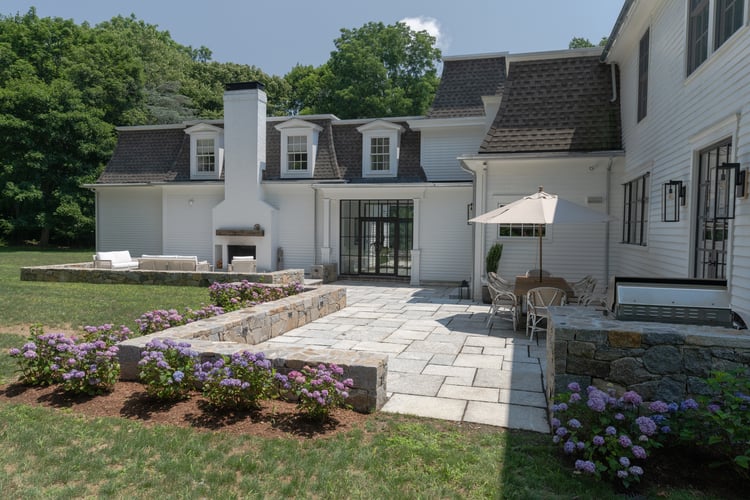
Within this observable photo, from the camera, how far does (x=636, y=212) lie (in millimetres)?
9211

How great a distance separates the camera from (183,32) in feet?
160

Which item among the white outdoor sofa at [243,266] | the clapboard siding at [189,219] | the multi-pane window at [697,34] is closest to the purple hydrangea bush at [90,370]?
the multi-pane window at [697,34]

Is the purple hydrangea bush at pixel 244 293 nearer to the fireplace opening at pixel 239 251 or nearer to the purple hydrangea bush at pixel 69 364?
the purple hydrangea bush at pixel 69 364

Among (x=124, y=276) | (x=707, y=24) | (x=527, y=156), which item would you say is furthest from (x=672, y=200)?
(x=124, y=276)

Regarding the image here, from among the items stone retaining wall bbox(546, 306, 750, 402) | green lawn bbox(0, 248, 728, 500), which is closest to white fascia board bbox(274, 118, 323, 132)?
green lawn bbox(0, 248, 728, 500)

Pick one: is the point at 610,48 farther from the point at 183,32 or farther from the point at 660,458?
the point at 183,32

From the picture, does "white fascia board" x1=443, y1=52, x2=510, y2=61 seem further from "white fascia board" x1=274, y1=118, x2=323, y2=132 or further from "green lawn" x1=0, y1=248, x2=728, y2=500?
"green lawn" x1=0, y1=248, x2=728, y2=500

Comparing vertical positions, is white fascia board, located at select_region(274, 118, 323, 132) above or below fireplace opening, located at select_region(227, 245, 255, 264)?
above

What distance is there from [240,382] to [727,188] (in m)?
5.12

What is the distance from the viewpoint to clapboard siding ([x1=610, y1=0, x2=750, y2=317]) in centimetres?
494

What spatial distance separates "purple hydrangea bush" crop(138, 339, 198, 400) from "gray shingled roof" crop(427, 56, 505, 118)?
38.7 feet

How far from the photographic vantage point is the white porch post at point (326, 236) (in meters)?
15.1

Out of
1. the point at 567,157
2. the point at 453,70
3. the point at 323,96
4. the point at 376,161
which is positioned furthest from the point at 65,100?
the point at 567,157

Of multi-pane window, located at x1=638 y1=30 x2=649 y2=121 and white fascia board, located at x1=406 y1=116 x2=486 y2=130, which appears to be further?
white fascia board, located at x1=406 y1=116 x2=486 y2=130
